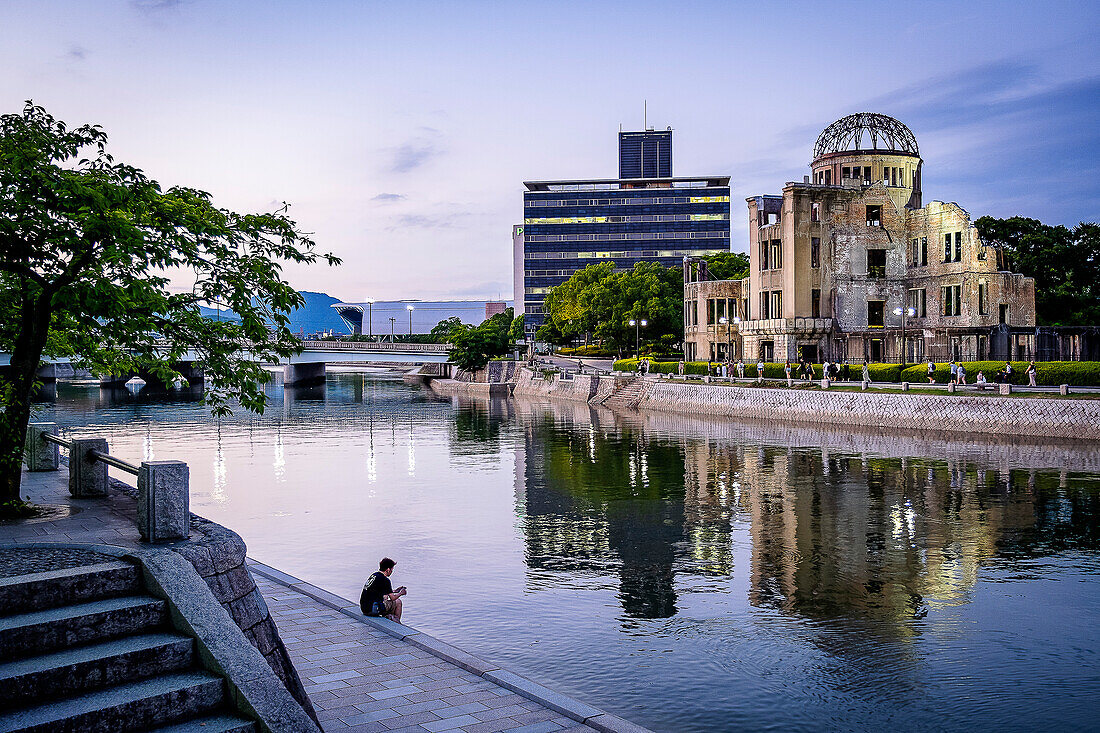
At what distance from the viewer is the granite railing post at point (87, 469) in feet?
45.9

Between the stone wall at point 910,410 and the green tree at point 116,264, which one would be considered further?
the stone wall at point 910,410

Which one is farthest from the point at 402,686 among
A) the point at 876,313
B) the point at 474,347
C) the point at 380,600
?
the point at 474,347

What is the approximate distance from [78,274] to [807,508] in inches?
914

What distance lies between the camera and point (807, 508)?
29391mm

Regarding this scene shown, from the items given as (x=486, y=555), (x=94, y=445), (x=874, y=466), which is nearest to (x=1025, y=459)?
(x=874, y=466)

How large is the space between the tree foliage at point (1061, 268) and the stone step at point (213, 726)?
82653 millimetres

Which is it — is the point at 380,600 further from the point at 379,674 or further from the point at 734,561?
the point at 734,561

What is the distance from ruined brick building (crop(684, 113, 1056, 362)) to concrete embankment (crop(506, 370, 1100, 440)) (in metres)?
13.3

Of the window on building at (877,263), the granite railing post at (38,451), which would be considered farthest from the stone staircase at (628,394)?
the granite railing post at (38,451)

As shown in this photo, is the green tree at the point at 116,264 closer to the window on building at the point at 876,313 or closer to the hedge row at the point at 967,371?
the hedge row at the point at 967,371

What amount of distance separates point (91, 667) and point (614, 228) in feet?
582

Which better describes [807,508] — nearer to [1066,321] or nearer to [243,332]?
[243,332]

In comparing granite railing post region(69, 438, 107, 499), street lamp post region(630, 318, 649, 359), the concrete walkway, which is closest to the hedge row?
street lamp post region(630, 318, 649, 359)

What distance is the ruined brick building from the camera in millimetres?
71125
